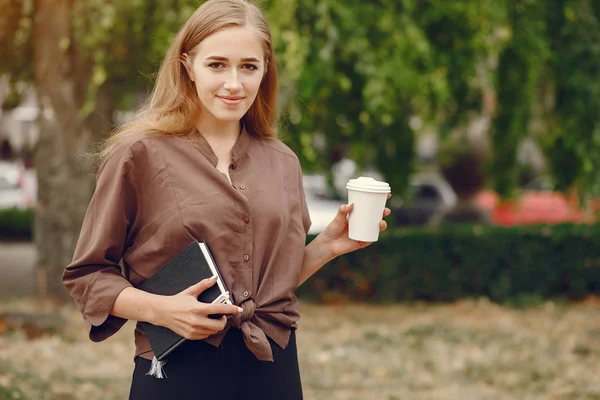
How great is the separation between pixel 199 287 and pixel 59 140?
21.8ft

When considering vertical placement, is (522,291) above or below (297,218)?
below

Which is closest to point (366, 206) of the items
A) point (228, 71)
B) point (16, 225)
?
point (228, 71)

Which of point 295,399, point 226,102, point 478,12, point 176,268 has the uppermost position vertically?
point 478,12

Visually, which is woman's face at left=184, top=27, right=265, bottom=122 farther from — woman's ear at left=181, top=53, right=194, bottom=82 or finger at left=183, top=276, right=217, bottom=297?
finger at left=183, top=276, right=217, bottom=297

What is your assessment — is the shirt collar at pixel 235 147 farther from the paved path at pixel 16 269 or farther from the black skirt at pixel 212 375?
the paved path at pixel 16 269

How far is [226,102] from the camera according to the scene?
6.60 ft

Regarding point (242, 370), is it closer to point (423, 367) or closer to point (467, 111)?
point (423, 367)

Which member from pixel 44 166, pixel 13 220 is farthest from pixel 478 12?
pixel 13 220

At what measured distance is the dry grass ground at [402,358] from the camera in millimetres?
5145

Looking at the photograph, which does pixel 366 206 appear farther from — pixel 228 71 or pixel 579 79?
pixel 579 79

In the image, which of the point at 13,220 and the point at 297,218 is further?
the point at 13,220

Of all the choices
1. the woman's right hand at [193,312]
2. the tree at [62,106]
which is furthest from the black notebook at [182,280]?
the tree at [62,106]

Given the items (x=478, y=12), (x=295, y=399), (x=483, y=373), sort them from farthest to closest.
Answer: (x=478, y=12), (x=483, y=373), (x=295, y=399)

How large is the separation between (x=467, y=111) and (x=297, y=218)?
6755mm
